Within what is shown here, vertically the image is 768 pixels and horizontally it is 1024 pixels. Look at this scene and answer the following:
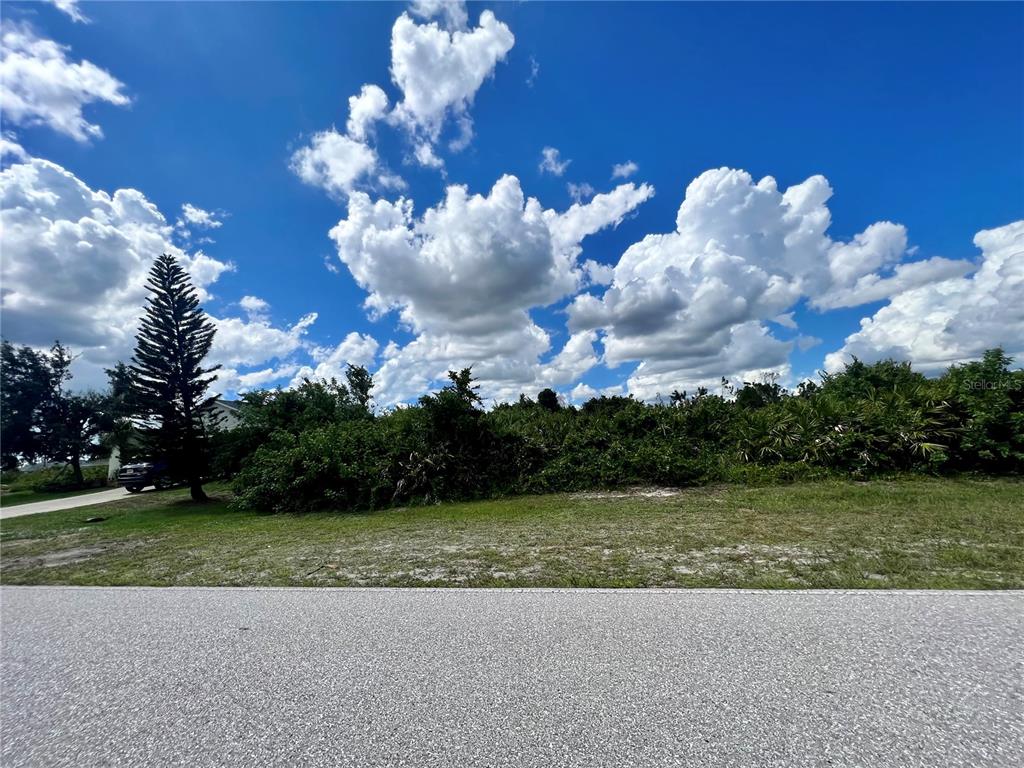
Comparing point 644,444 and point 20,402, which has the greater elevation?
point 20,402

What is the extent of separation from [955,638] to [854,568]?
153 centimetres

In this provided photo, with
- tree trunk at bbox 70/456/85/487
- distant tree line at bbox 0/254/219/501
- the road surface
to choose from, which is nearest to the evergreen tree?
tree trunk at bbox 70/456/85/487

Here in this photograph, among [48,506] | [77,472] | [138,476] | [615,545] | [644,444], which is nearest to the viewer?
[615,545]

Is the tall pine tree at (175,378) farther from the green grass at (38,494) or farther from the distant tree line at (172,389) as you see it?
the green grass at (38,494)

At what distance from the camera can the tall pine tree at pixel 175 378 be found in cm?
1684

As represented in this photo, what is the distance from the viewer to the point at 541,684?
241 centimetres

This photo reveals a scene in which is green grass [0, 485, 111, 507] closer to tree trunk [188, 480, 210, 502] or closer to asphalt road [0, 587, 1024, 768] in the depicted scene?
tree trunk [188, 480, 210, 502]

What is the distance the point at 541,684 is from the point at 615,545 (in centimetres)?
324

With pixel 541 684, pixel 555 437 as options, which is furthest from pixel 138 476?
pixel 541 684

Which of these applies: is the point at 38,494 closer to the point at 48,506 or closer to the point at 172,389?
the point at 48,506

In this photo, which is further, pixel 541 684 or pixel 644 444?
pixel 644 444

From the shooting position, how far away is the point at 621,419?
41.7ft

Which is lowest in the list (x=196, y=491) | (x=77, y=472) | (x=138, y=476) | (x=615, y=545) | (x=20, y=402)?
(x=615, y=545)

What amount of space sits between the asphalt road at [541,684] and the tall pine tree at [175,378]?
1588 cm
